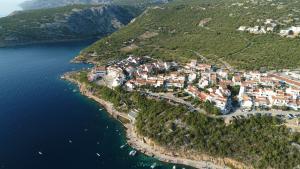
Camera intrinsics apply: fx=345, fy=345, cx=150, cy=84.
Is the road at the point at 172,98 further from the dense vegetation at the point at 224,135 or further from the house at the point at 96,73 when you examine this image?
the house at the point at 96,73

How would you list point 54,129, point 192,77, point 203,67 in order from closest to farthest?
point 54,129, point 192,77, point 203,67

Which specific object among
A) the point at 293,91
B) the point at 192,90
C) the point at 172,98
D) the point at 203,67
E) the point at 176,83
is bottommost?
the point at 172,98

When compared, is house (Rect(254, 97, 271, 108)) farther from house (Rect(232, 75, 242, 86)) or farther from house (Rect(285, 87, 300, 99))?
house (Rect(232, 75, 242, 86))

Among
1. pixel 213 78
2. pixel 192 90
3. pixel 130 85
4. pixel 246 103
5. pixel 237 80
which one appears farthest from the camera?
pixel 130 85

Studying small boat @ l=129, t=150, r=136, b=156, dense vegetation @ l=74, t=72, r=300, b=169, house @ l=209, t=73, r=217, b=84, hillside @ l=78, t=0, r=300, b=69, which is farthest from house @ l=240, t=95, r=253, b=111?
hillside @ l=78, t=0, r=300, b=69

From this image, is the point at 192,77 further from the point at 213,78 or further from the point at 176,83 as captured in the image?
the point at 176,83

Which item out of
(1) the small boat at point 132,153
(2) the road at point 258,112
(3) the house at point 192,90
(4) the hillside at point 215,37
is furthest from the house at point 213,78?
(1) the small boat at point 132,153

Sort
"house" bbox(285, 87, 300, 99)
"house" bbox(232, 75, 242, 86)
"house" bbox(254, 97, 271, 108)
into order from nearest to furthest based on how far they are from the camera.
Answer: "house" bbox(254, 97, 271, 108), "house" bbox(285, 87, 300, 99), "house" bbox(232, 75, 242, 86)

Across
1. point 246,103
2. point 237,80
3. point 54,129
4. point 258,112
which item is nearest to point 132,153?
point 54,129
